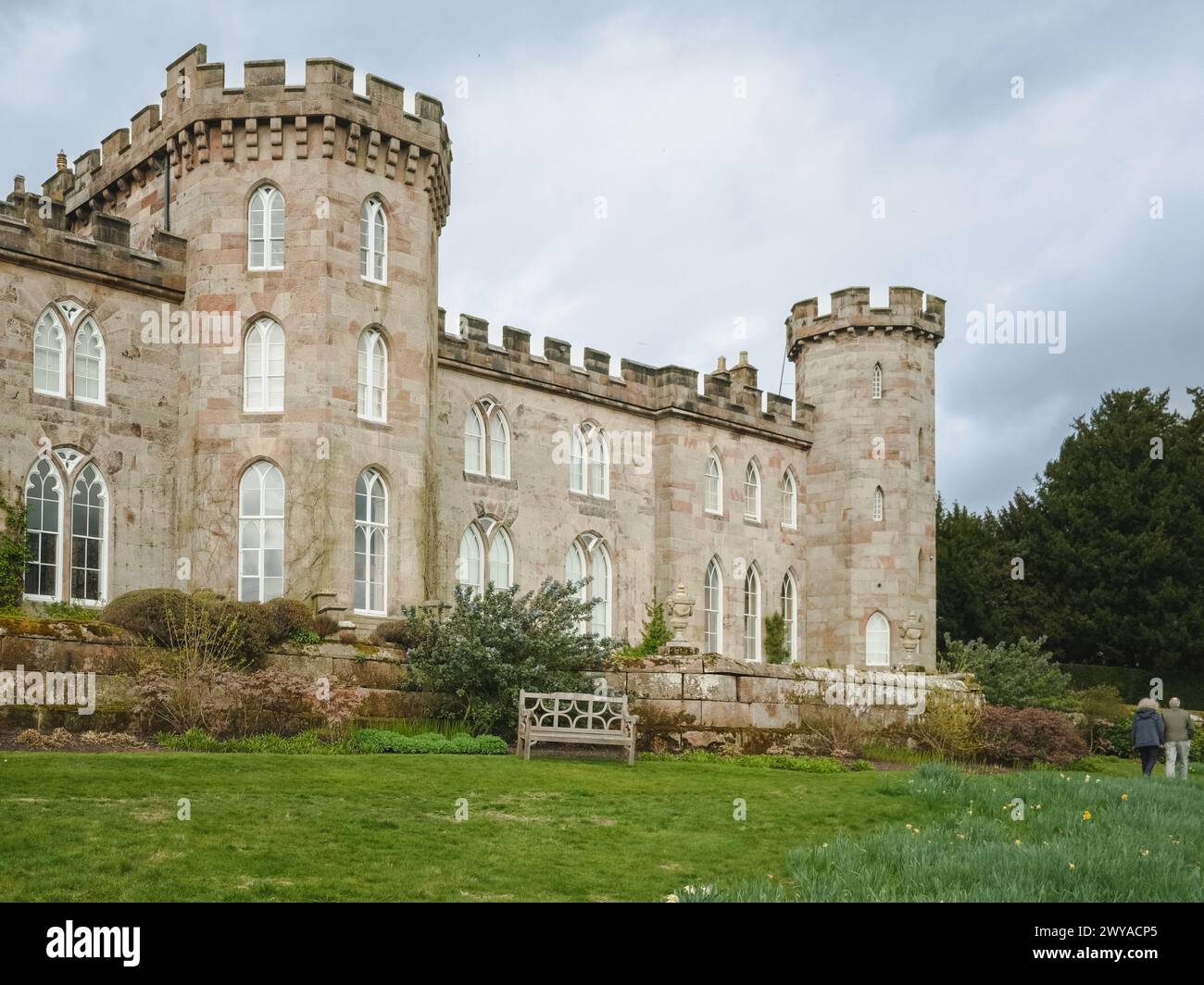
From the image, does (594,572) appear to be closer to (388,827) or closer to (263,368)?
(263,368)

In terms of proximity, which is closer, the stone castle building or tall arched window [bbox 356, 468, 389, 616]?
the stone castle building

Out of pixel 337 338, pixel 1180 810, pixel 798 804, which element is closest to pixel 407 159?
pixel 337 338

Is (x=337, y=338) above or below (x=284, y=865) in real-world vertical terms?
above

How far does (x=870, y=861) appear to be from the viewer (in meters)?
9.48

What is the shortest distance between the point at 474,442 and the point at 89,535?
27.9 feet

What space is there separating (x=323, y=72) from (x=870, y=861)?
1859 cm

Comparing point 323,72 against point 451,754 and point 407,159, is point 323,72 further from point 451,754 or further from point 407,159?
point 451,754

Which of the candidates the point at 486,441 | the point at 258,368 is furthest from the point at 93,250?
the point at 486,441

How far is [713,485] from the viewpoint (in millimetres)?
33094

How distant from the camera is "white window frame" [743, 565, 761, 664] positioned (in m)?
33.3

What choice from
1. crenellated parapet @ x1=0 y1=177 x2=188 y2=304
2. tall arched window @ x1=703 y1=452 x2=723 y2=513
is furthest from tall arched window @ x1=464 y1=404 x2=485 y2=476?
tall arched window @ x1=703 y1=452 x2=723 y2=513

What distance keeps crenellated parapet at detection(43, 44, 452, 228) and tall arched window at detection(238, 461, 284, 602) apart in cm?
573

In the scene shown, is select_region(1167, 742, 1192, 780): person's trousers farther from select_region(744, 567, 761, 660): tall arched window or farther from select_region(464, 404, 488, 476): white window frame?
select_region(464, 404, 488, 476): white window frame

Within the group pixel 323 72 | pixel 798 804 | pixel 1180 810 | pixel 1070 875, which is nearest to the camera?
pixel 1070 875
